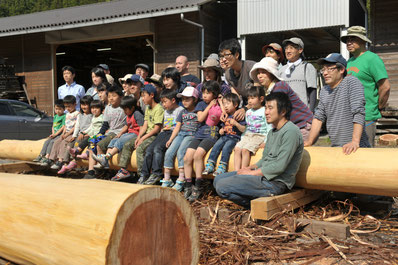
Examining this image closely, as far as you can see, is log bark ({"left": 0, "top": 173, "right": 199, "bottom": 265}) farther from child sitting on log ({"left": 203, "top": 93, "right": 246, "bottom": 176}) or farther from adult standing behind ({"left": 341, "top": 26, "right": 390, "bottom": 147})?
adult standing behind ({"left": 341, "top": 26, "right": 390, "bottom": 147})

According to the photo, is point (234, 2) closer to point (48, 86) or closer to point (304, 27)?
point (304, 27)

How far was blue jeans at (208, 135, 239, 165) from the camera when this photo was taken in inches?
179

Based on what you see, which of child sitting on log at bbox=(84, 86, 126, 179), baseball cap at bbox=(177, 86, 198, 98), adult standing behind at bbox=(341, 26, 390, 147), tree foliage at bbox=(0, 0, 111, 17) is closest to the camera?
adult standing behind at bbox=(341, 26, 390, 147)

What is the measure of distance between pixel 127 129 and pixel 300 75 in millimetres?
2623

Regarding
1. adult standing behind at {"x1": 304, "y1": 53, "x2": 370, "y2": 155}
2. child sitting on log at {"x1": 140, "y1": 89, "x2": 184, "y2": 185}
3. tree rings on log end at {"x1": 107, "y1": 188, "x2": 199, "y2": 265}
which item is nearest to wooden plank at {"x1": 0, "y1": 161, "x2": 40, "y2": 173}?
child sitting on log at {"x1": 140, "y1": 89, "x2": 184, "y2": 185}

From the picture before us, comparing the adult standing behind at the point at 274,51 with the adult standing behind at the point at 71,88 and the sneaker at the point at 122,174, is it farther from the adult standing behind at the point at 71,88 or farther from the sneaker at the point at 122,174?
the adult standing behind at the point at 71,88

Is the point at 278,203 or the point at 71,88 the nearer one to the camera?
the point at 278,203

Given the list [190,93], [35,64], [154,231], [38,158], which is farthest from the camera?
[35,64]

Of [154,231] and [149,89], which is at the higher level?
[149,89]

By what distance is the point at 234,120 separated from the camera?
4.61 metres

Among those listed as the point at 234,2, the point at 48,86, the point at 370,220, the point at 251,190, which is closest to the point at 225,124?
the point at 251,190

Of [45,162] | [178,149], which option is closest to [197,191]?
[178,149]

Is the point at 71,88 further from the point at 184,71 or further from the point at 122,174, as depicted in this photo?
the point at 122,174

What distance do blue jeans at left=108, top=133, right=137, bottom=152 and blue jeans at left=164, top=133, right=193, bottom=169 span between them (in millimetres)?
897
